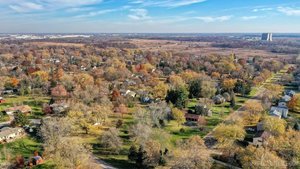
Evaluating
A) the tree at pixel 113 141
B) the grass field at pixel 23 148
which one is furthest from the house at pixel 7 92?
the tree at pixel 113 141

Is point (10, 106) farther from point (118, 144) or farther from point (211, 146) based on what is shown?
point (211, 146)

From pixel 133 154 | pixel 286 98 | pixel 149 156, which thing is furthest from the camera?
pixel 286 98

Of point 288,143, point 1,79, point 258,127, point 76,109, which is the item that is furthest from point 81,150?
point 1,79

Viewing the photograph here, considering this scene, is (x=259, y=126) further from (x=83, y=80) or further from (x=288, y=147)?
(x=83, y=80)

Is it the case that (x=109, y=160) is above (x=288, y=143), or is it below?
below

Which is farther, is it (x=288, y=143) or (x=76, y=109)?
(x=76, y=109)

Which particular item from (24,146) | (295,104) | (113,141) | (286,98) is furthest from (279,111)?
(24,146)
